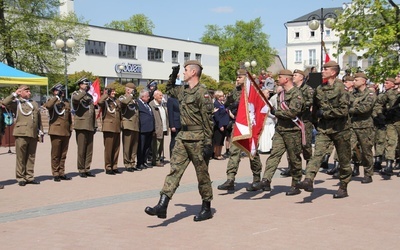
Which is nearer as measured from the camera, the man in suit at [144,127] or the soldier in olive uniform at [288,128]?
the soldier in olive uniform at [288,128]

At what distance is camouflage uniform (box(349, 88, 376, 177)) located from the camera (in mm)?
10977

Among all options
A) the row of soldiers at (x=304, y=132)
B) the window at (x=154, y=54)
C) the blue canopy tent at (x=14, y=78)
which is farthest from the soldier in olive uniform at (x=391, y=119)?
the window at (x=154, y=54)

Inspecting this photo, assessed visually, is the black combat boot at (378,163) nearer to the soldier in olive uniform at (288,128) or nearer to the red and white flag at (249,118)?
the soldier in olive uniform at (288,128)

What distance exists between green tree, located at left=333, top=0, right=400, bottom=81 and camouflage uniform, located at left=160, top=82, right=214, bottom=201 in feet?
39.4

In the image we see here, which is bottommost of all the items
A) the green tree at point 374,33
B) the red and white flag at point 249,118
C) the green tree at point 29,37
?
the red and white flag at point 249,118

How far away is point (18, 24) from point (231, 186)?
29.5 metres

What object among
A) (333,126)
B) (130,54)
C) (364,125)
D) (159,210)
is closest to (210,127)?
(159,210)

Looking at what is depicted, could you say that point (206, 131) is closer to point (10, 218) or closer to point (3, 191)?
point (10, 218)

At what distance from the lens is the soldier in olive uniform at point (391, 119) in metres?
11.9

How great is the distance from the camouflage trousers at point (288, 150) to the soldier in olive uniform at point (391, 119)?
3.43 m

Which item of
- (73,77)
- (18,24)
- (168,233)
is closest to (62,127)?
(168,233)

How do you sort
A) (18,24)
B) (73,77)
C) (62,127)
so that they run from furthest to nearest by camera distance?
(73,77) < (18,24) < (62,127)

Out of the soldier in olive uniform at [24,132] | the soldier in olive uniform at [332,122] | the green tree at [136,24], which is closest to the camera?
the soldier in olive uniform at [332,122]

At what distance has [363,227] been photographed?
6984mm
